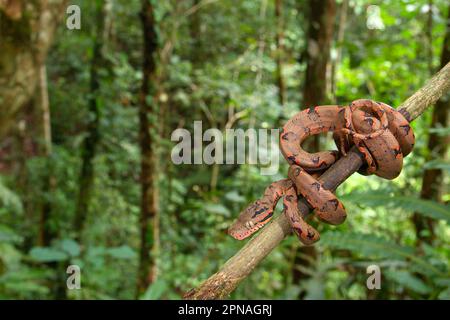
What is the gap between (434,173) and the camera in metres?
4.20

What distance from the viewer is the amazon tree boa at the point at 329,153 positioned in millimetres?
1734

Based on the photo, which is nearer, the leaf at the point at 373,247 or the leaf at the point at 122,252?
the leaf at the point at 373,247

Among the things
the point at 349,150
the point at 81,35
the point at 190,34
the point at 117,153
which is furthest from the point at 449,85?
the point at 190,34

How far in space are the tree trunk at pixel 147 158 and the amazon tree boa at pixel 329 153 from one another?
2.40m

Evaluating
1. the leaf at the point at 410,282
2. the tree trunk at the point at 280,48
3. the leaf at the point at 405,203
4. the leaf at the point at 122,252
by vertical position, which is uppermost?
the tree trunk at the point at 280,48

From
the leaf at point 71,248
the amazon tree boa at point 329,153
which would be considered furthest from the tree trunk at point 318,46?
the amazon tree boa at point 329,153

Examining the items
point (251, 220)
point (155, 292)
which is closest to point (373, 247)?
point (251, 220)

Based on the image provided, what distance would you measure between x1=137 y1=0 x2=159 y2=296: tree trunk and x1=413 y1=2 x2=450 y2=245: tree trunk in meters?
2.53

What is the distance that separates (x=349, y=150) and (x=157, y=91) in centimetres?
279

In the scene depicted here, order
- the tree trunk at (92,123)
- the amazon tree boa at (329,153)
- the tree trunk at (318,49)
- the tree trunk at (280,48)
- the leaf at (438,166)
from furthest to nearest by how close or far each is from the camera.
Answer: the tree trunk at (280,48), the tree trunk at (92,123), the tree trunk at (318,49), the leaf at (438,166), the amazon tree boa at (329,153)

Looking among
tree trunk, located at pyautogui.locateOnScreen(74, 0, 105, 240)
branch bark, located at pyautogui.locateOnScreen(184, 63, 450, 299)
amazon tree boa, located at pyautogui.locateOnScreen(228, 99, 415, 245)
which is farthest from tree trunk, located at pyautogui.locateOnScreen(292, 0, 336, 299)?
branch bark, located at pyautogui.locateOnScreen(184, 63, 450, 299)

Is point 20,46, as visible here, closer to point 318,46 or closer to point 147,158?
point 147,158

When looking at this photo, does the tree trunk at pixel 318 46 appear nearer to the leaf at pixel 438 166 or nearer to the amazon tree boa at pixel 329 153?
the leaf at pixel 438 166

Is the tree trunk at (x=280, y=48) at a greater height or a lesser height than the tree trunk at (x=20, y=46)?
greater
